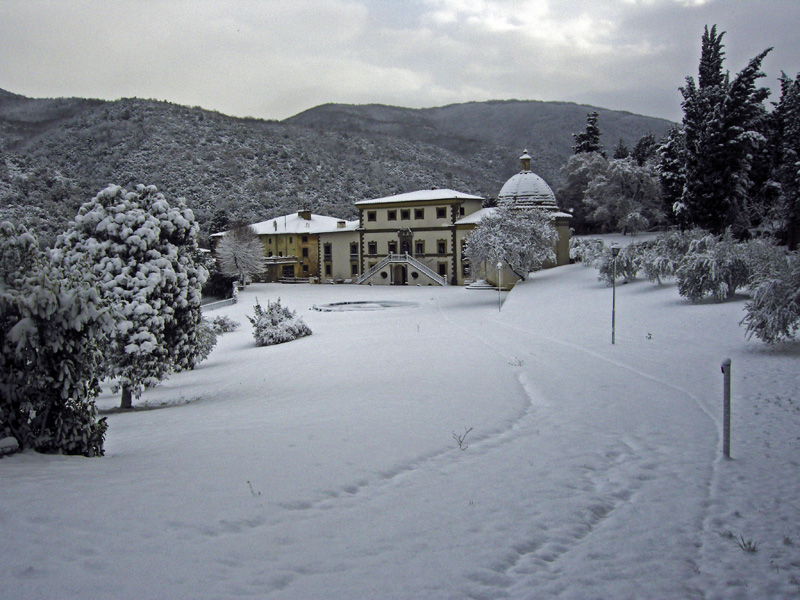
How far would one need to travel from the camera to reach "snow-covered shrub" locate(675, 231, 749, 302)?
82.7 ft

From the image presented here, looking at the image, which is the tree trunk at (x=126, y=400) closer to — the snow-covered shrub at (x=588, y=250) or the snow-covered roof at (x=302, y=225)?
the snow-covered shrub at (x=588, y=250)

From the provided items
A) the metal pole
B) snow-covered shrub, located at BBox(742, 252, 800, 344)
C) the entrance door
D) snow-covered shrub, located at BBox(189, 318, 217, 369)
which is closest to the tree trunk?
snow-covered shrub, located at BBox(189, 318, 217, 369)

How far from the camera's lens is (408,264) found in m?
58.9

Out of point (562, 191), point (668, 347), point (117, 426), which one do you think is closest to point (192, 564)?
point (117, 426)

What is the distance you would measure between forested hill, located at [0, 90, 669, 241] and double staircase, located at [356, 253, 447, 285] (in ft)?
68.5

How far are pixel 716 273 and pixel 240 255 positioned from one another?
42872mm

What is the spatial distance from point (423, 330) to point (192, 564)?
2310 centimetres

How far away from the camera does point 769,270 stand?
18.6 metres

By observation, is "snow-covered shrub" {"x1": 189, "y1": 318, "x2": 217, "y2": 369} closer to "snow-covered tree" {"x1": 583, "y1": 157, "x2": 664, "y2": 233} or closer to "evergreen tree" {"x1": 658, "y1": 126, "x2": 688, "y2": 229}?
"evergreen tree" {"x1": 658, "y1": 126, "x2": 688, "y2": 229}

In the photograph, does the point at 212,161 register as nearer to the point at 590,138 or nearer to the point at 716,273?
the point at 590,138

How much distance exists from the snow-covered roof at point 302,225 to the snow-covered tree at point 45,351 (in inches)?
2159

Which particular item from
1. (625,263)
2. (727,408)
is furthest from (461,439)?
(625,263)

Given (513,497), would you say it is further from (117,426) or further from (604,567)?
(117,426)

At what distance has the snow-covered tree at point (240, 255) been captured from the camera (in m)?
58.2
